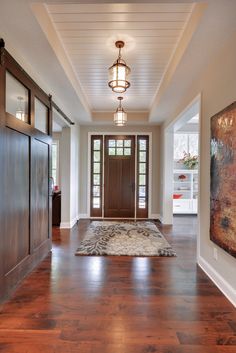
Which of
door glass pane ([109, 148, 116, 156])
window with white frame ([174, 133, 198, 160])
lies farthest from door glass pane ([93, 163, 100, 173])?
window with white frame ([174, 133, 198, 160])

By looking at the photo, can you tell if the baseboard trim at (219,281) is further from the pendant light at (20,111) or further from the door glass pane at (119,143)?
the door glass pane at (119,143)

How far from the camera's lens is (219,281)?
268 centimetres

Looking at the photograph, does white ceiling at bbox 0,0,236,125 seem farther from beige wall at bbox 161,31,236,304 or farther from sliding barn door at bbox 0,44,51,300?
sliding barn door at bbox 0,44,51,300

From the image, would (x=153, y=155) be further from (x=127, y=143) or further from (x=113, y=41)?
(x=113, y=41)

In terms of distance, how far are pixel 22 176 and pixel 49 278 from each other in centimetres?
A: 131

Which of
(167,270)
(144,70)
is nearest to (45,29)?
(144,70)

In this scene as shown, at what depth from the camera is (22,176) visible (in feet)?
9.16

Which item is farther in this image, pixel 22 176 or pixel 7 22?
pixel 22 176

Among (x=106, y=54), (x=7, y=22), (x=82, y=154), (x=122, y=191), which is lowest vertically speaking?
(x=122, y=191)

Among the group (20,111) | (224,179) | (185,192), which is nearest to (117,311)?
(224,179)

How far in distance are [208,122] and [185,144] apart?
4803 mm

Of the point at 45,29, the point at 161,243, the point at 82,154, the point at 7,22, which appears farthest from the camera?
the point at 82,154

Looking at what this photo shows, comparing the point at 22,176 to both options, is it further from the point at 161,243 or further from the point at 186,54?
the point at 161,243

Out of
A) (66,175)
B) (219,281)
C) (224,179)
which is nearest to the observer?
(224,179)
